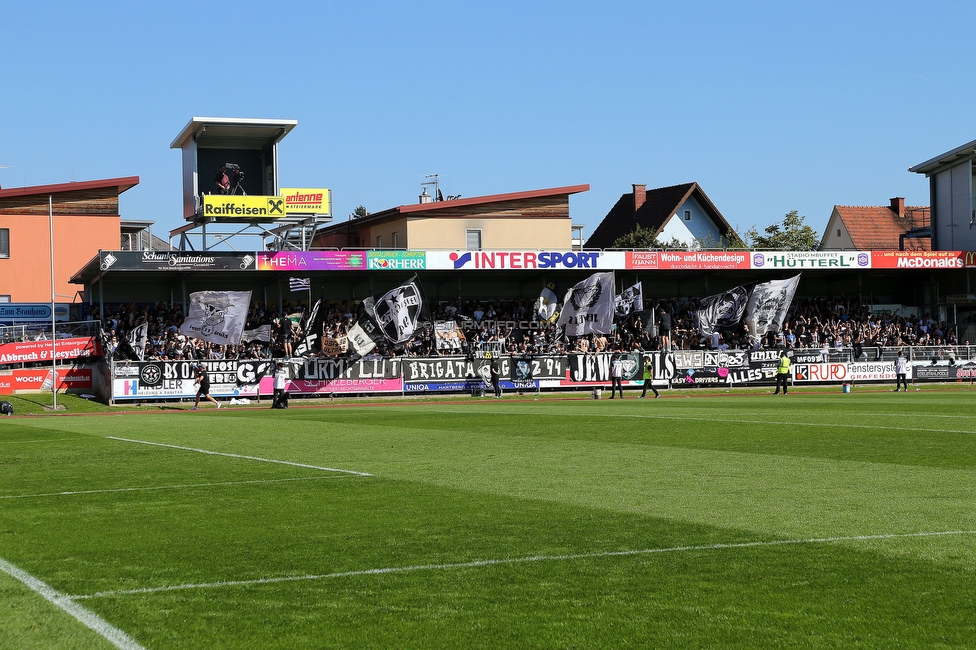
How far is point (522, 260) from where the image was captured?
47562 mm

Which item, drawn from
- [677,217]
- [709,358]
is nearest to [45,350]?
[709,358]

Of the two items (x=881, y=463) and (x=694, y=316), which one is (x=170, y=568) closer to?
(x=881, y=463)

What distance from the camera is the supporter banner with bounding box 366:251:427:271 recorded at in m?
45.7

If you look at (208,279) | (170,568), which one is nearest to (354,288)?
(208,279)

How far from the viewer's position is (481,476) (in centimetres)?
1169

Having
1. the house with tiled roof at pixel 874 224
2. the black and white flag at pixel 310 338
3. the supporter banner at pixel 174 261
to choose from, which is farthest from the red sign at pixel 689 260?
the house with tiled roof at pixel 874 224

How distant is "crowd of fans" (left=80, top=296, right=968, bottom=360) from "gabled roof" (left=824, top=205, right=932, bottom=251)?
26226 millimetres

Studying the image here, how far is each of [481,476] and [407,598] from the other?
5.77 metres

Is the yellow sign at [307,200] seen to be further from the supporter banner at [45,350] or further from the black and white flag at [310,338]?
the supporter banner at [45,350]

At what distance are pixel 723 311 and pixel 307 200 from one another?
19.8 m

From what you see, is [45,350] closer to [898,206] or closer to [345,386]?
[345,386]

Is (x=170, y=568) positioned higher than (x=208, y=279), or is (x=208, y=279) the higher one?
(x=208, y=279)

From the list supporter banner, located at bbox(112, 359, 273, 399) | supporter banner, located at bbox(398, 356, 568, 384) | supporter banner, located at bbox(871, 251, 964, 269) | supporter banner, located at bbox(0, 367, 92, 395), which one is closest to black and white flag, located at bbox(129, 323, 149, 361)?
supporter banner, located at bbox(112, 359, 273, 399)

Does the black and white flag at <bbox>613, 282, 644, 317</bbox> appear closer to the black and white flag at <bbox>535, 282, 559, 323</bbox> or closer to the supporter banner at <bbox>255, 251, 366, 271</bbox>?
the black and white flag at <bbox>535, 282, 559, 323</bbox>
